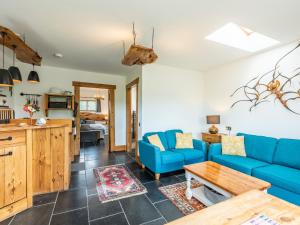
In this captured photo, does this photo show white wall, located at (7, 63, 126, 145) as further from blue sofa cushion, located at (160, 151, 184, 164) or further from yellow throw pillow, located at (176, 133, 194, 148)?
blue sofa cushion, located at (160, 151, 184, 164)

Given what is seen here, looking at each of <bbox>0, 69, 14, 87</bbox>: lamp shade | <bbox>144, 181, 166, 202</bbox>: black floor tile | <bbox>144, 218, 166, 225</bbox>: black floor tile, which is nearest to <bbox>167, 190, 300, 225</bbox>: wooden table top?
<bbox>144, 218, 166, 225</bbox>: black floor tile

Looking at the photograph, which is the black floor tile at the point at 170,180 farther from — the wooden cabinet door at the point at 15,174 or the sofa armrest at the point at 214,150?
the wooden cabinet door at the point at 15,174

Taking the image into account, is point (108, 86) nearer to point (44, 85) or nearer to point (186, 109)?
point (44, 85)

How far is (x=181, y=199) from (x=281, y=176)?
1.43 metres

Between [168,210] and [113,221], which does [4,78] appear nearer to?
[113,221]

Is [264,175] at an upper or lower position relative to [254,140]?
lower

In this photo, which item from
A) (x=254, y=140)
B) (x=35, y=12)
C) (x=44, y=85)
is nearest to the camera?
(x=35, y=12)

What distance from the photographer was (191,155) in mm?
3324

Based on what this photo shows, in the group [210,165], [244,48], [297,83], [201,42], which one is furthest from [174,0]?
[297,83]

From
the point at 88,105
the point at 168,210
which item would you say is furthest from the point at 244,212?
the point at 88,105

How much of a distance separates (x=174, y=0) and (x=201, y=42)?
125cm

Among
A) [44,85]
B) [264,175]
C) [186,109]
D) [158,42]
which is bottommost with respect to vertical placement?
[264,175]

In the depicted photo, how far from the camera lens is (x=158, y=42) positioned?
282 cm

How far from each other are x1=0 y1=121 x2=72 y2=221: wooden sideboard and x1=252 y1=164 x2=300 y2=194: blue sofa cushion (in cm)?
314
